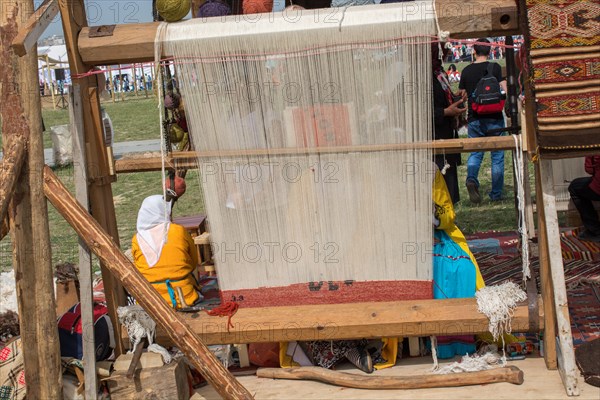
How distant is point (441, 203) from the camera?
465cm

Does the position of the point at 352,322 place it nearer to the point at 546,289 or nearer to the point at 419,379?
the point at 419,379

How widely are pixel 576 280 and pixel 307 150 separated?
2556mm

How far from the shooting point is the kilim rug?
397cm

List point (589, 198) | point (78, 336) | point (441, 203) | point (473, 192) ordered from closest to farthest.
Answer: point (441, 203) → point (78, 336) → point (589, 198) → point (473, 192)

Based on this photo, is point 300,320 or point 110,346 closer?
point 300,320

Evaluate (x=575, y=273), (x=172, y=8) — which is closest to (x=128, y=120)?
(x=575, y=273)

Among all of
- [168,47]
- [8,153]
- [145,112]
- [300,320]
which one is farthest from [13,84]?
[145,112]

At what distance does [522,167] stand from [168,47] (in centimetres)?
196

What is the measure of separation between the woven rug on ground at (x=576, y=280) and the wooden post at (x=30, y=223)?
293cm

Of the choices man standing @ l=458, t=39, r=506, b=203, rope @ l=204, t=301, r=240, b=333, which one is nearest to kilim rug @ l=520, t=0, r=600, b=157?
rope @ l=204, t=301, r=240, b=333

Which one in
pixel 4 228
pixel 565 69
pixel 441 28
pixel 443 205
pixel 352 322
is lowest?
pixel 352 322

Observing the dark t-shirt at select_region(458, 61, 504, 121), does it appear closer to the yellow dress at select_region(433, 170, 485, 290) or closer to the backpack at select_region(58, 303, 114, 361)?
the yellow dress at select_region(433, 170, 485, 290)

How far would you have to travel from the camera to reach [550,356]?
14.4ft

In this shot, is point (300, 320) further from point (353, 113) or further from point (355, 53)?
point (355, 53)
